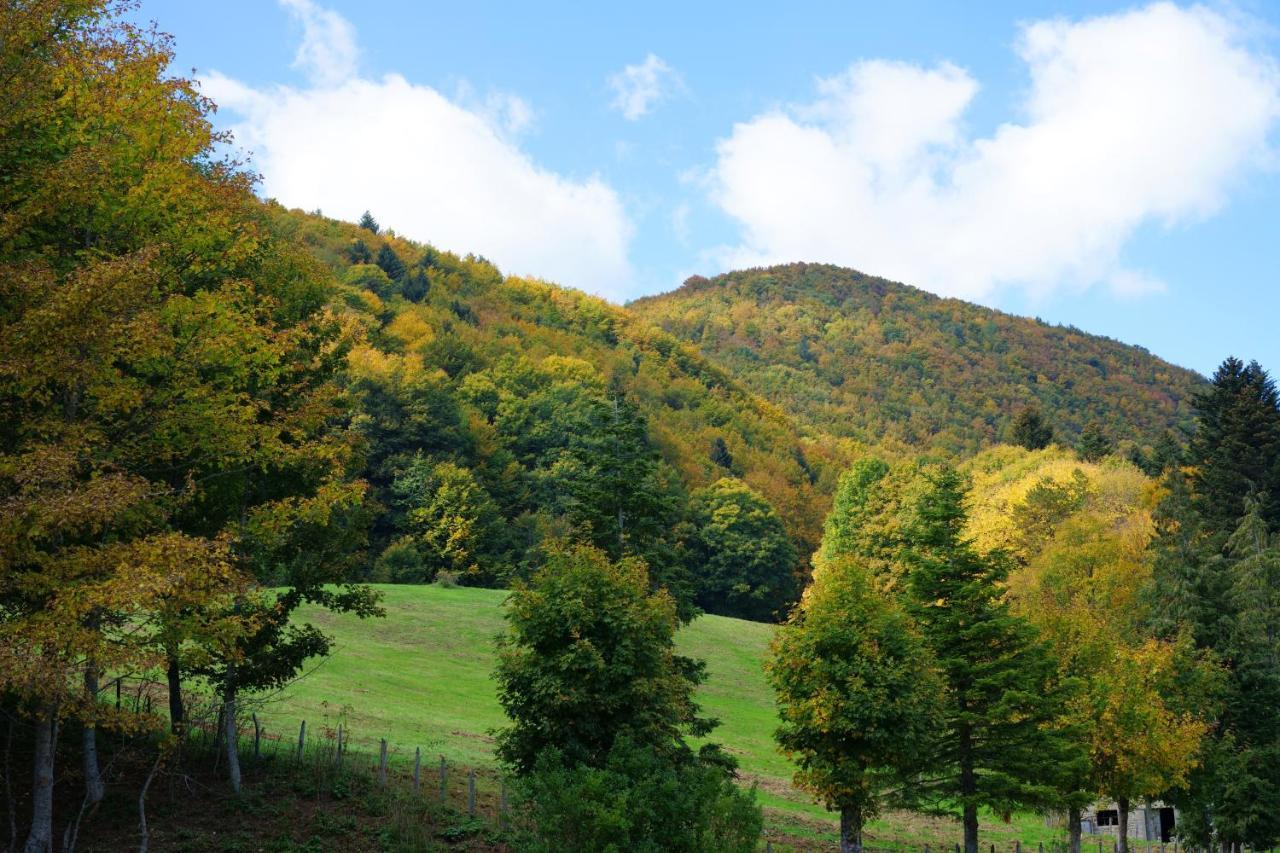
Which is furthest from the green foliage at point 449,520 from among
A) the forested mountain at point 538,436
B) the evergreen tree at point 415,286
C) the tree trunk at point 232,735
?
the evergreen tree at point 415,286

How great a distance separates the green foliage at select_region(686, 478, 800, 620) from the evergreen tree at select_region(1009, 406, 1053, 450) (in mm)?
28748

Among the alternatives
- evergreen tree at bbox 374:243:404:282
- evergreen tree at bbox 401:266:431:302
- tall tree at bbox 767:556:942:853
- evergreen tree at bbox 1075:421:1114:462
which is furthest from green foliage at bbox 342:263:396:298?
tall tree at bbox 767:556:942:853

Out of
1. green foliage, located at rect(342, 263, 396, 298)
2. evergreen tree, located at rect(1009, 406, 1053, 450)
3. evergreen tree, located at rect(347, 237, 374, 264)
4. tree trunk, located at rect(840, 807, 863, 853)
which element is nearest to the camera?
tree trunk, located at rect(840, 807, 863, 853)

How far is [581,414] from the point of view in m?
103

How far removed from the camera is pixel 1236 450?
204ft

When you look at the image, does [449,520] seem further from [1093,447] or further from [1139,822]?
[1093,447]

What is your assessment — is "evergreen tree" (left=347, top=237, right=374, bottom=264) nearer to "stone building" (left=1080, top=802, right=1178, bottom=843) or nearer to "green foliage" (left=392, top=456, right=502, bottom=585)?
"green foliage" (left=392, top=456, right=502, bottom=585)

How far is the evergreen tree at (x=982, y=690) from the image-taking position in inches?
1123

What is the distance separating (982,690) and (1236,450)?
41.9 meters

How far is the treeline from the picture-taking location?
1027 inches

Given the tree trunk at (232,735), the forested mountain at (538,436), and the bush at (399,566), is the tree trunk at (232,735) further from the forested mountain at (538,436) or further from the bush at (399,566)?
the bush at (399,566)

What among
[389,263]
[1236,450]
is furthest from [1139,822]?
[389,263]

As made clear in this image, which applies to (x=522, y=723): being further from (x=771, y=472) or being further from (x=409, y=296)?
(x=409, y=296)

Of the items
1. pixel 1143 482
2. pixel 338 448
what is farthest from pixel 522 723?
pixel 1143 482
